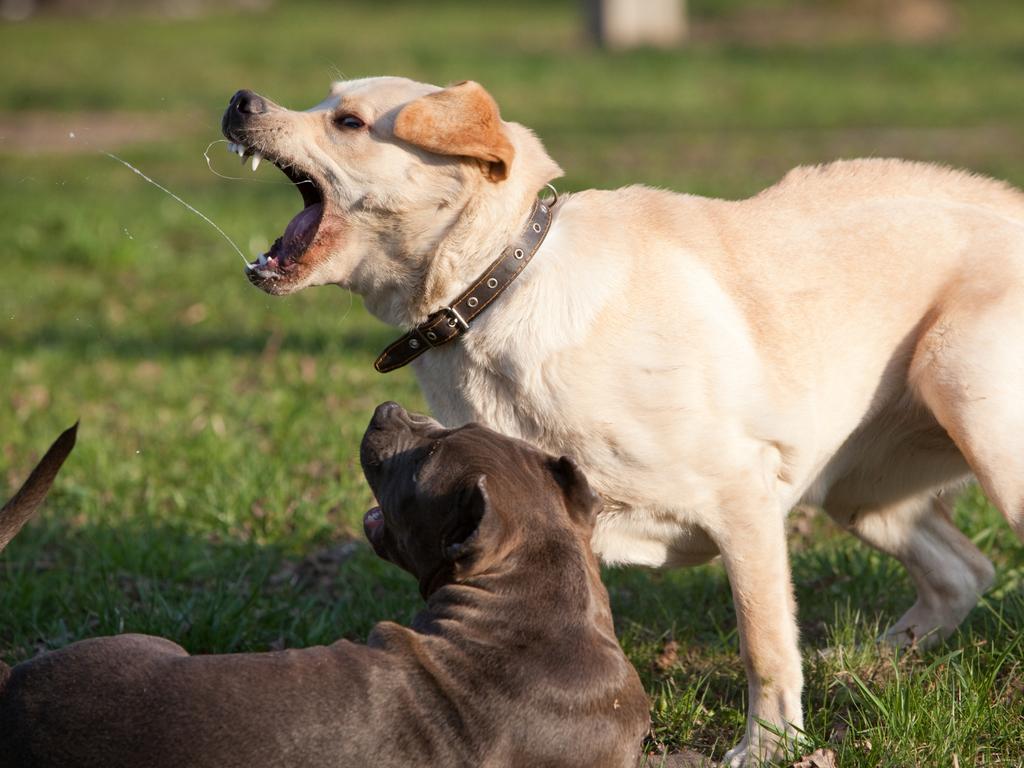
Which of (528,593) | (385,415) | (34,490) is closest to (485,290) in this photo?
(385,415)

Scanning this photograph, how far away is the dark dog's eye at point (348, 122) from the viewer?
4051mm

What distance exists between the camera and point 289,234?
164 inches

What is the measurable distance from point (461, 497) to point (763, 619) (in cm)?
101

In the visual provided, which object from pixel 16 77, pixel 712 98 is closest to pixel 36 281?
pixel 712 98

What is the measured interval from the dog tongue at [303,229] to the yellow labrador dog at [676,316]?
0.03 feet

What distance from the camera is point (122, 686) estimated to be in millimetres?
3275

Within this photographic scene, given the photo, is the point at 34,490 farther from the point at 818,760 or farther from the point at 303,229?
the point at 818,760

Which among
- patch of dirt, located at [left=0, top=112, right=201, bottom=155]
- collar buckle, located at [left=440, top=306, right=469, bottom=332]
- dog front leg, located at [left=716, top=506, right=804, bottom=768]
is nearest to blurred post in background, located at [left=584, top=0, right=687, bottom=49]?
patch of dirt, located at [left=0, top=112, right=201, bottom=155]

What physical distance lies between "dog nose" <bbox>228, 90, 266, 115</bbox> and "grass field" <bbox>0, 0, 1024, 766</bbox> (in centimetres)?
163

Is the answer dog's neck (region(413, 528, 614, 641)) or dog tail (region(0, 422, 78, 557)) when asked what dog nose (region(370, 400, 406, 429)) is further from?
dog tail (region(0, 422, 78, 557))

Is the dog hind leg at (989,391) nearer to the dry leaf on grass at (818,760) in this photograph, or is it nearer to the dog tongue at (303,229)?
the dry leaf on grass at (818,760)

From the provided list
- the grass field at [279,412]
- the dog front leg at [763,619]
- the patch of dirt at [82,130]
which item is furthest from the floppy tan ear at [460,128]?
the patch of dirt at [82,130]

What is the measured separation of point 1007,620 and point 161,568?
9.82 feet

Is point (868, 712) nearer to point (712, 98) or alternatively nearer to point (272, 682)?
point (272, 682)
